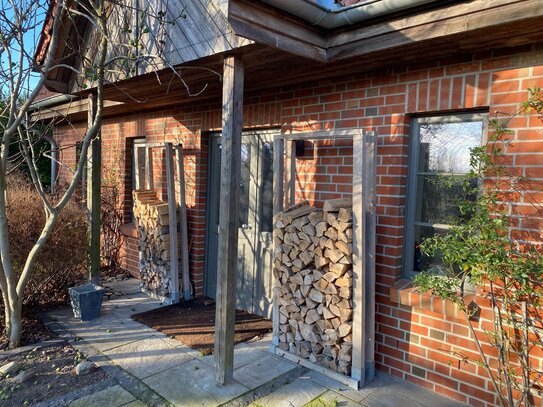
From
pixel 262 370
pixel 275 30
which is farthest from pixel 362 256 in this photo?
pixel 275 30

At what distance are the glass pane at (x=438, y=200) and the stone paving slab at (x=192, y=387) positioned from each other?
6.54 ft

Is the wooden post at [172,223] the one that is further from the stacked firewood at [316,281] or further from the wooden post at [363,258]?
the wooden post at [363,258]

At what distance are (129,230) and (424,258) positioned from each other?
456 centimetres

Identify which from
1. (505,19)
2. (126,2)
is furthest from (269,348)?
(126,2)

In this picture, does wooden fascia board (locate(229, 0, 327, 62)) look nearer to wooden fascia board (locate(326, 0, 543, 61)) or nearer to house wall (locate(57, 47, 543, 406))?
wooden fascia board (locate(326, 0, 543, 61))

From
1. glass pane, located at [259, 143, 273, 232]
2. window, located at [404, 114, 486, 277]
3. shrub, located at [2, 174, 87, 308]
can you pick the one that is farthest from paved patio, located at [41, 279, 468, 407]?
glass pane, located at [259, 143, 273, 232]

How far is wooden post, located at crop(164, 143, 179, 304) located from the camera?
4.82 metres

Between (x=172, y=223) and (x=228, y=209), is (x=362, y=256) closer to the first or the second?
(x=228, y=209)

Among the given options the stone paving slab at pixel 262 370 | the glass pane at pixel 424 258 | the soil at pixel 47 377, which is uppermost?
the glass pane at pixel 424 258

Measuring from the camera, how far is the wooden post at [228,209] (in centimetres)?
291

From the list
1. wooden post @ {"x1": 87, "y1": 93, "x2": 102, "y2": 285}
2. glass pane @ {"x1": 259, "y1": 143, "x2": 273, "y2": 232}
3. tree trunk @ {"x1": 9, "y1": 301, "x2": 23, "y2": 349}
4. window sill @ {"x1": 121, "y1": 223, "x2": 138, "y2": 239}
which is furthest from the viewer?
window sill @ {"x1": 121, "y1": 223, "x2": 138, "y2": 239}

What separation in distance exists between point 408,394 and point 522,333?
0.96 metres

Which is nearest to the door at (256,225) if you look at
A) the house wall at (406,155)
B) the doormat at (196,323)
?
the doormat at (196,323)

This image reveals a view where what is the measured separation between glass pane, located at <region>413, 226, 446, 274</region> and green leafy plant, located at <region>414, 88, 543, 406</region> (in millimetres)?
336
